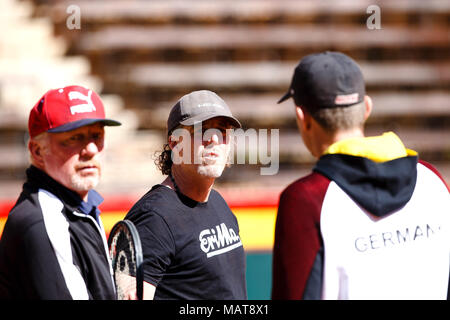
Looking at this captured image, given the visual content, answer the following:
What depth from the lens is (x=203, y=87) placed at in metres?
9.52

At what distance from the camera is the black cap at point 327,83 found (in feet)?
7.31

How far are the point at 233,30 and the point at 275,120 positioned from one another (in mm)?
1297

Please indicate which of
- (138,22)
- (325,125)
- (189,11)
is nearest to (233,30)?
(189,11)

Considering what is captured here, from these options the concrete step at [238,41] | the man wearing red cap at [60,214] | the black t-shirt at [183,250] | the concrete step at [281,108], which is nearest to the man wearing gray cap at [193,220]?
the black t-shirt at [183,250]

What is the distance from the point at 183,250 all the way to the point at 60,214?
56cm

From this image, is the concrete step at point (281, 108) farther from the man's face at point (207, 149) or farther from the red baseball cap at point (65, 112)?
the red baseball cap at point (65, 112)

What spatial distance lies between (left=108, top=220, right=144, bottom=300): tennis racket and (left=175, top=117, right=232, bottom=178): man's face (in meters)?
0.43

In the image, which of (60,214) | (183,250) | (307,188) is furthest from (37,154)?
(307,188)

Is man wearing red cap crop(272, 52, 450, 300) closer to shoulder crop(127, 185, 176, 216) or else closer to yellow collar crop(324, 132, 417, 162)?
yellow collar crop(324, 132, 417, 162)

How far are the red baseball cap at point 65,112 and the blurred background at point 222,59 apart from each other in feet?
20.9

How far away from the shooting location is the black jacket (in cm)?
227

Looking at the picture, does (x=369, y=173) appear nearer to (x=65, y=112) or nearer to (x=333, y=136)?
(x=333, y=136)

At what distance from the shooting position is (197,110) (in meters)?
2.94

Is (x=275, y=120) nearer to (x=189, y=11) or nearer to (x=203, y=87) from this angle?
(x=203, y=87)
